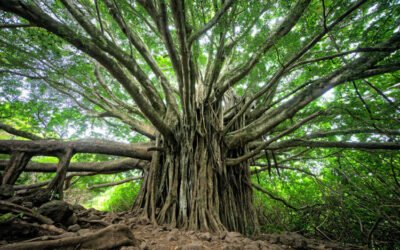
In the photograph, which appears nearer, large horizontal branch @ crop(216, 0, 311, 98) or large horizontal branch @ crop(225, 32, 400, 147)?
Answer: large horizontal branch @ crop(225, 32, 400, 147)

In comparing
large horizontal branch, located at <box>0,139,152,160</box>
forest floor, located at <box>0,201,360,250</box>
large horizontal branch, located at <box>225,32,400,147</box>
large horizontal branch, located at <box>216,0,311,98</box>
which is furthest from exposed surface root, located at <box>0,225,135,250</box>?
large horizontal branch, located at <box>216,0,311,98</box>

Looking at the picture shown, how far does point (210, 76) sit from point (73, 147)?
233 cm

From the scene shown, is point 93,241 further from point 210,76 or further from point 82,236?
point 210,76

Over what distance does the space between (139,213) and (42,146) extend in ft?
5.47

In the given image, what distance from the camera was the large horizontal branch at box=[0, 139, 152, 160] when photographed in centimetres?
245

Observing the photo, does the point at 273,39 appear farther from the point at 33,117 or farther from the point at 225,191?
the point at 33,117

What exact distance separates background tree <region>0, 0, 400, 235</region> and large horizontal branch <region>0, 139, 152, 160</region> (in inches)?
0.6

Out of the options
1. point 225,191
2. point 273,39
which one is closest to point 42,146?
point 225,191

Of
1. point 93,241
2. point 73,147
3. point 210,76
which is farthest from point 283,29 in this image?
point 73,147

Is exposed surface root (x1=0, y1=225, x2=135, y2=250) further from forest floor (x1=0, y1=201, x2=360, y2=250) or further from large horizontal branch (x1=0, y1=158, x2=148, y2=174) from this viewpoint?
large horizontal branch (x1=0, y1=158, x2=148, y2=174)

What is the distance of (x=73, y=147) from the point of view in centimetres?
270

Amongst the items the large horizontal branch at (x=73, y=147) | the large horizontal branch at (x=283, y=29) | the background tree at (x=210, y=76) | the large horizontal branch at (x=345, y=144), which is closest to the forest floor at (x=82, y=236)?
the background tree at (x=210, y=76)

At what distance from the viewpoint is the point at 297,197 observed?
3.60m

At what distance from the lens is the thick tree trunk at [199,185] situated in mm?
2656
